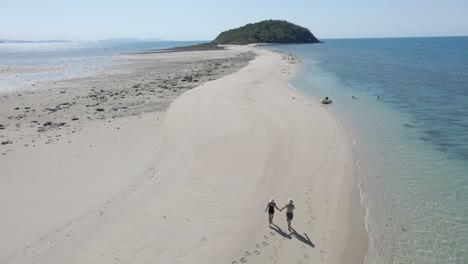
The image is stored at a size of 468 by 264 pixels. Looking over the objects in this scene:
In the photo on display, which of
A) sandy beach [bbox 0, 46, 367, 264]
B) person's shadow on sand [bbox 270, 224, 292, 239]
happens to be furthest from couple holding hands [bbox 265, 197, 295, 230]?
sandy beach [bbox 0, 46, 367, 264]

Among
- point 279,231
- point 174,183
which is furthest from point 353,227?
point 174,183

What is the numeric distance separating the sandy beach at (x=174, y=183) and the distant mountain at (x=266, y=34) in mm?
134588

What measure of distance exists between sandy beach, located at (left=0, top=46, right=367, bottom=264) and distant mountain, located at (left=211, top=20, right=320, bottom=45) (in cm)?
13459

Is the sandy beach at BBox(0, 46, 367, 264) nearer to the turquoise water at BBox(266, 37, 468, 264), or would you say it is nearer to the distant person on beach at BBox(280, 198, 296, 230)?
the distant person on beach at BBox(280, 198, 296, 230)

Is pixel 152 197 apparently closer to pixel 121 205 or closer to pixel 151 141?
pixel 121 205

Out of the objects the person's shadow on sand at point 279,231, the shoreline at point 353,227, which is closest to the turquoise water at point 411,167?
the shoreline at point 353,227

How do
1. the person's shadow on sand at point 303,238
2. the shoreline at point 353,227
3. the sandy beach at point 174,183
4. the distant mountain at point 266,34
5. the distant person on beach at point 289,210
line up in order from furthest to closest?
the distant mountain at point 266,34 < the distant person on beach at point 289,210 < the person's shadow on sand at point 303,238 < the sandy beach at point 174,183 < the shoreline at point 353,227

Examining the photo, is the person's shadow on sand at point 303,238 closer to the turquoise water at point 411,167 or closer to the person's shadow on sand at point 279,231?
the person's shadow on sand at point 279,231

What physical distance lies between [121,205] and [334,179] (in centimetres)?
1039

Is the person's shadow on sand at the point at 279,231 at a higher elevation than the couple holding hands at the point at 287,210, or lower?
lower

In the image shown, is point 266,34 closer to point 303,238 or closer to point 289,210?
point 289,210

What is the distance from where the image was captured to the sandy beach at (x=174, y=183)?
507 inches

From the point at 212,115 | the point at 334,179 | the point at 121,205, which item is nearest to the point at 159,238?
the point at 121,205

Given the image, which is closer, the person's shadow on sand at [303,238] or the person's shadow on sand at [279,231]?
the person's shadow on sand at [303,238]
